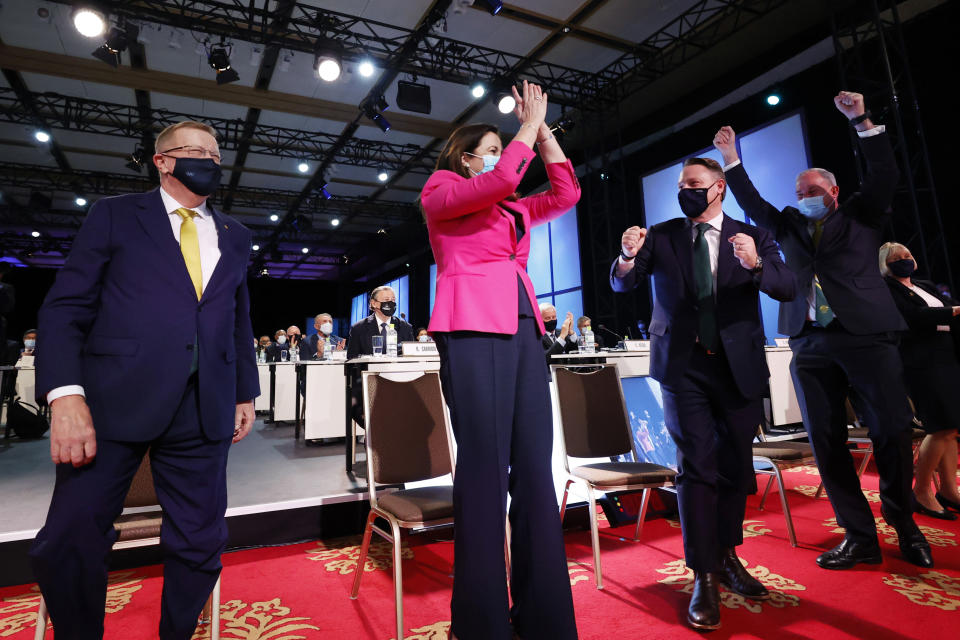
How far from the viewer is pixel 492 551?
4.16 ft

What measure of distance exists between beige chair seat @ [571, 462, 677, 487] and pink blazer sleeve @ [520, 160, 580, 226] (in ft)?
3.85

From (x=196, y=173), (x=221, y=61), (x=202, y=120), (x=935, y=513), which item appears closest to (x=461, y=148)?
(x=196, y=173)

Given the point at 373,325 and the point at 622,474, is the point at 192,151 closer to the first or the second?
the point at 622,474

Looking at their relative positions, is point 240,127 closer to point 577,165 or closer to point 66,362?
point 577,165

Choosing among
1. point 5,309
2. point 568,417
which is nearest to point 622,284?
point 568,417

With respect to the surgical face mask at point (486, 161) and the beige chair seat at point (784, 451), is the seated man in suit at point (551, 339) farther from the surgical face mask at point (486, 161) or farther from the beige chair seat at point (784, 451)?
the surgical face mask at point (486, 161)

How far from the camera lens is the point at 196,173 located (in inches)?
55.3

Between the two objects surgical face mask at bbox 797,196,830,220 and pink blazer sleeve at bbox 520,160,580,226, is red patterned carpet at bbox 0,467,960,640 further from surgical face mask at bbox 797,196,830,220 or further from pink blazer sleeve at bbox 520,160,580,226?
surgical face mask at bbox 797,196,830,220

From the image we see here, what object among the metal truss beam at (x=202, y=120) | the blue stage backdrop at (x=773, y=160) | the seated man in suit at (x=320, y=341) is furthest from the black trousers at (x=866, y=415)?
the metal truss beam at (x=202, y=120)

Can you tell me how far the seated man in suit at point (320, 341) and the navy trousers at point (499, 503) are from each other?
239 inches

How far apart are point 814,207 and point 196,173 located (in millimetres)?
2479

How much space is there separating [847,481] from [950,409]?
134 centimetres

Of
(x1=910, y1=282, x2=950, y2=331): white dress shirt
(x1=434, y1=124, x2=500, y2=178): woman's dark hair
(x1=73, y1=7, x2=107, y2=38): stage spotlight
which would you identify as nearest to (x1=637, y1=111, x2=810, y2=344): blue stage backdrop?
(x1=910, y1=282, x2=950, y2=331): white dress shirt

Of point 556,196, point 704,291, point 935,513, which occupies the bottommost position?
point 935,513
